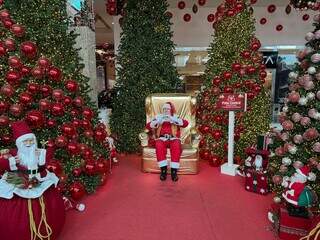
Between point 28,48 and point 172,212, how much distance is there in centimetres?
259

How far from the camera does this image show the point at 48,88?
3633 mm

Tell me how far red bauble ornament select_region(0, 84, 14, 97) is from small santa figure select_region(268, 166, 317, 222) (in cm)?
316

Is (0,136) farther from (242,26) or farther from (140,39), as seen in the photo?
(242,26)

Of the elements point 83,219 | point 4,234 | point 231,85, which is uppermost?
point 231,85

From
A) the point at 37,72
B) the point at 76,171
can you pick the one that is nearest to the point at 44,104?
the point at 37,72

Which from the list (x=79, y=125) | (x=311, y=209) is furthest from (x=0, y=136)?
(x=311, y=209)

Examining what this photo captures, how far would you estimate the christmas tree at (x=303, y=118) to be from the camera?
305 centimetres

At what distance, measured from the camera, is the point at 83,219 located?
3.49m

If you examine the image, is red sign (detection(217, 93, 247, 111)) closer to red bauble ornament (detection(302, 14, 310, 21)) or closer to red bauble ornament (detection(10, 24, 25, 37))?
red bauble ornament (detection(10, 24, 25, 37))

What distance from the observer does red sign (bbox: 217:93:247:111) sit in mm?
4816

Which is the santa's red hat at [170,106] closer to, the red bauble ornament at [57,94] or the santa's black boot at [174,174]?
the santa's black boot at [174,174]

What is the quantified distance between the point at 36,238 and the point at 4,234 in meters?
0.27

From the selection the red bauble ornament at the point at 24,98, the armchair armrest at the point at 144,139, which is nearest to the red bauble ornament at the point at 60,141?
the red bauble ornament at the point at 24,98

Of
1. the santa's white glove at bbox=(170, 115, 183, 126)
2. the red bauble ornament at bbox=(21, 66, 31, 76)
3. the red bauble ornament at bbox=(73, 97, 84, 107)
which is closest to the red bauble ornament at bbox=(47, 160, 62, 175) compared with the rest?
the red bauble ornament at bbox=(73, 97, 84, 107)
